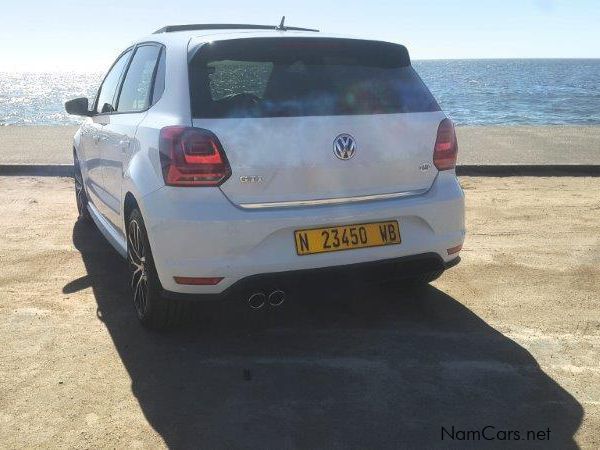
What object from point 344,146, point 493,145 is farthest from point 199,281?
point 493,145

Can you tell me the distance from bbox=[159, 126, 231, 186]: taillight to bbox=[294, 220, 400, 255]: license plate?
51 centimetres

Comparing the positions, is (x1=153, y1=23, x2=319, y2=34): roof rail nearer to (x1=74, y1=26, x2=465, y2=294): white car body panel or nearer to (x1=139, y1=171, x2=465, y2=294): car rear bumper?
(x1=74, y1=26, x2=465, y2=294): white car body panel

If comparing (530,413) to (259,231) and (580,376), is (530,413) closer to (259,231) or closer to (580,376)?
(580,376)

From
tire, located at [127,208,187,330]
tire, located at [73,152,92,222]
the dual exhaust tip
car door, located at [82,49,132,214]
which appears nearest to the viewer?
the dual exhaust tip

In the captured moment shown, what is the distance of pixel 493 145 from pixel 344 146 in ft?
28.4

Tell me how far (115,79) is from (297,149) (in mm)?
2433

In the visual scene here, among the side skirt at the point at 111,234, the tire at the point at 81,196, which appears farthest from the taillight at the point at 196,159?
the tire at the point at 81,196

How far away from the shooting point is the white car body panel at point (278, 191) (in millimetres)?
3355

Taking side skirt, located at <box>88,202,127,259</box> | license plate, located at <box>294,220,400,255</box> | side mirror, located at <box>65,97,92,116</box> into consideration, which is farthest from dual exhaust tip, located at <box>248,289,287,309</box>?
side mirror, located at <box>65,97,92,116</box>

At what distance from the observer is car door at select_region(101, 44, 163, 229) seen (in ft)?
13.3

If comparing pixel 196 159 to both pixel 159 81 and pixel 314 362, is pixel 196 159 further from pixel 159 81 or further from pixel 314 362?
pixel 314 362

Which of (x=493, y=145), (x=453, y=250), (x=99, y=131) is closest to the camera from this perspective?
(x=453, y=250)

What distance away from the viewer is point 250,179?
3.35 metres

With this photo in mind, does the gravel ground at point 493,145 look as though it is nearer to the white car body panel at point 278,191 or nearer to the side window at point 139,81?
the side window at point 139,81
